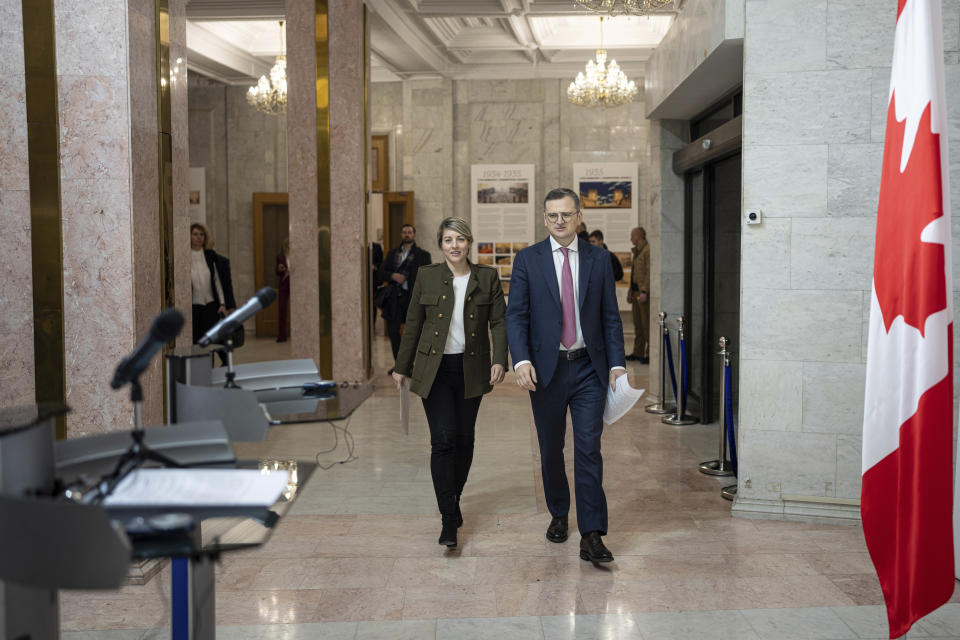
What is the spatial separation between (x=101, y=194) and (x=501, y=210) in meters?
13.1

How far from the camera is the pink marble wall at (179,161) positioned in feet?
15.6

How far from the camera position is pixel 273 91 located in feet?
48.1

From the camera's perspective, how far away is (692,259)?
877 centimetres

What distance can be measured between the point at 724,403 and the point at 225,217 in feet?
43.8

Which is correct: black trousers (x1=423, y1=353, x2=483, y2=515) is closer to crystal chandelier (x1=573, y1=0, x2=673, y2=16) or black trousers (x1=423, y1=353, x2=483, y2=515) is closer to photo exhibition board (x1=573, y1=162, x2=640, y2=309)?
crystal chandelier (x1=573, y1=0, x2=673, y2=16)

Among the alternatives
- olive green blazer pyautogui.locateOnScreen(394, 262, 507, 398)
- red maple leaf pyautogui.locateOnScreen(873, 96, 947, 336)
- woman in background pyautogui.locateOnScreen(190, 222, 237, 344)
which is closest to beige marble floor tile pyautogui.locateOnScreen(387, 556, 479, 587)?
olive green blazer pyautogui.locateOnScreen(394, 262, 507, 398)

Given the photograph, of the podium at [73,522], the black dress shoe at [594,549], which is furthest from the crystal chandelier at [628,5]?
the podium at [73,522]

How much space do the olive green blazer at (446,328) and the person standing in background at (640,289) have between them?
293 inches

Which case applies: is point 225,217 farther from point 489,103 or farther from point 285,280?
point 489,103

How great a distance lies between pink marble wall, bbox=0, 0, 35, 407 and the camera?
3.92 meters

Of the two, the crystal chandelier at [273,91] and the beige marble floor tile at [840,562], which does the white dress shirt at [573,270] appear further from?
Result: the crystal chandelier at [273,91]

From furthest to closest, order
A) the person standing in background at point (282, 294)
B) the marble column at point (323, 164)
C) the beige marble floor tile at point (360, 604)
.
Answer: the person standing in background at point (282, 294) < the marble column at point (323, 164) < the beige marble floor tile at point (360, 604)

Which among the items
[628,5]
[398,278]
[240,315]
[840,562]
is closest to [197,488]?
[240,315]

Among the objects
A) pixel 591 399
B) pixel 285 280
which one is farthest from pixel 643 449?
pixel 285 280
